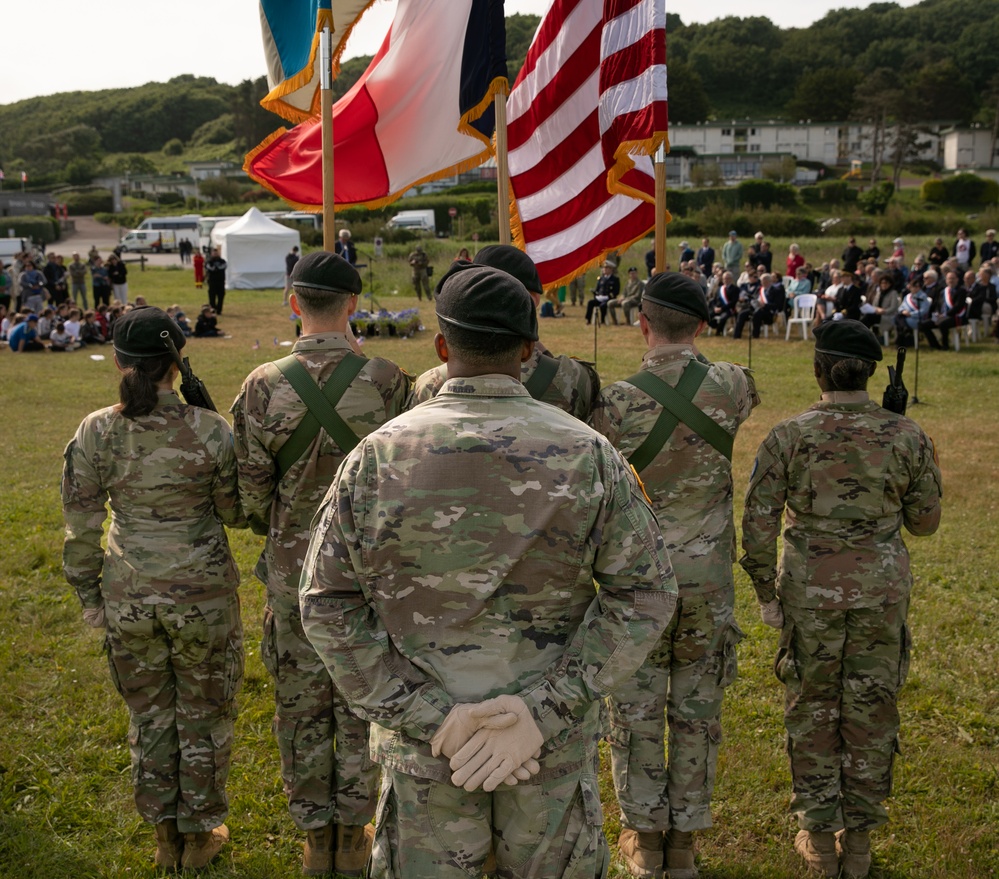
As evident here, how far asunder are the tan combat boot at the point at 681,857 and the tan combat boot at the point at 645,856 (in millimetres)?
54

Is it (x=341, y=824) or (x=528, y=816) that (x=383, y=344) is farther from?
(x=528, y=816)

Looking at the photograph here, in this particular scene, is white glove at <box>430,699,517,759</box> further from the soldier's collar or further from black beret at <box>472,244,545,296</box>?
the soldier's collar

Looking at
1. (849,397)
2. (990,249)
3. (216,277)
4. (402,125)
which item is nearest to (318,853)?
(849,397)

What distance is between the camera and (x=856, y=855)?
4016 millimetres

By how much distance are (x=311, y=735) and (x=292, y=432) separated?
1315mm

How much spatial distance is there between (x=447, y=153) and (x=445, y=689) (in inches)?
178

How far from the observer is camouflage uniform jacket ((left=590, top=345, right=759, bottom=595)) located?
12.9ft

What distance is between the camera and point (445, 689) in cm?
245

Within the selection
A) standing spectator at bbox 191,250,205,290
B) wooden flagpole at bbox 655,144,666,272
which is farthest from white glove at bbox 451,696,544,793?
standing spectator at bbox 191,250,205,290

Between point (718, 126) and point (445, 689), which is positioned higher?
point (718, 126)

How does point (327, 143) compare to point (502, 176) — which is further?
point (502, 176)

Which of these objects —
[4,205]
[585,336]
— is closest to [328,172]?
[585,336]

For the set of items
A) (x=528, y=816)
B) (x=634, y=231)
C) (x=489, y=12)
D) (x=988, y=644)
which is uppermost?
(x=489, y=12)

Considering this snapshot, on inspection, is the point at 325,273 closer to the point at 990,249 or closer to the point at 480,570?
the point at 480,570
